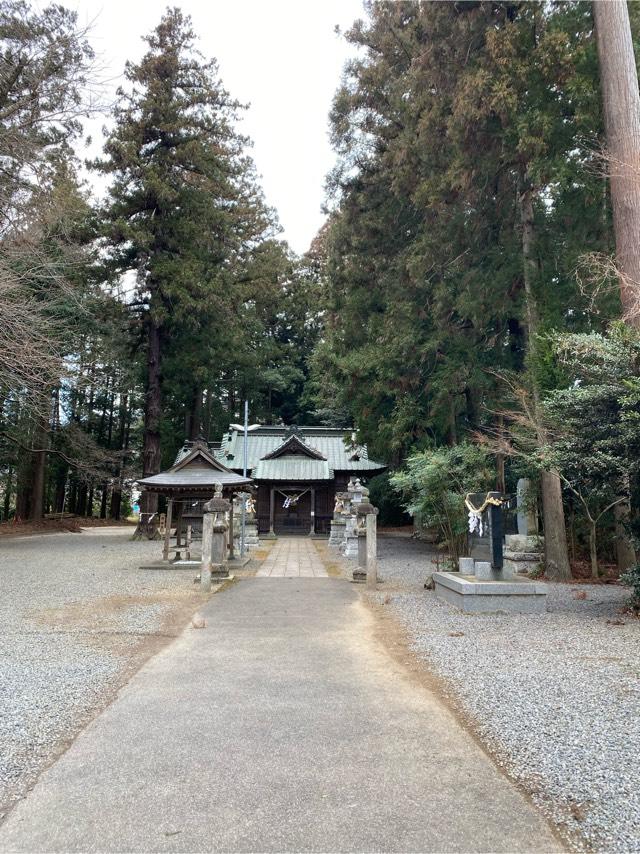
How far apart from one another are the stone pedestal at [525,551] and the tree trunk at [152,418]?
12.9m

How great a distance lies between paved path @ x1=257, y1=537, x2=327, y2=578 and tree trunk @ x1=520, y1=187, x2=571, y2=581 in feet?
14.8

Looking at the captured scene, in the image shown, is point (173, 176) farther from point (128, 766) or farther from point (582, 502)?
point (128, 766)

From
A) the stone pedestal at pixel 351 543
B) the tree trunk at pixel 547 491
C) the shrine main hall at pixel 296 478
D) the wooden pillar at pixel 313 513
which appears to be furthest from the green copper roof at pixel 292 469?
the tree trunk at pixel 547 491

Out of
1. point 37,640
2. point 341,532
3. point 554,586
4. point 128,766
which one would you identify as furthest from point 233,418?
point 128,766

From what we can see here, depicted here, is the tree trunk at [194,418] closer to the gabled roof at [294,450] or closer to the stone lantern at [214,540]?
the gabled roof at [294,450]

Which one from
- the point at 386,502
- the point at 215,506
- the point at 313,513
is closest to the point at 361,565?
the point at 215,506

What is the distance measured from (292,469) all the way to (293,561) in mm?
9007

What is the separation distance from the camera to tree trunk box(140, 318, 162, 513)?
66.6 ft

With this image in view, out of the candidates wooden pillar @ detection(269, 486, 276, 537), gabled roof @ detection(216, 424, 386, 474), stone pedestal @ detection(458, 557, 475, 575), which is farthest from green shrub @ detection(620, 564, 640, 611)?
wooden pillar @ detection(269, 486, 276, 537)

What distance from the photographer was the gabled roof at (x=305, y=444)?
23734 mm

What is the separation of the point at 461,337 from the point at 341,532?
8.62 m

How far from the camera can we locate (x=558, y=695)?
4.11 meters

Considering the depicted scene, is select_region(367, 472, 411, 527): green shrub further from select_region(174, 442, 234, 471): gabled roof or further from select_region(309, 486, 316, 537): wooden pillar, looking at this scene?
select_region(174, 442, 234, 471): gabled roof

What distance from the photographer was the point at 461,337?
13875 mm
